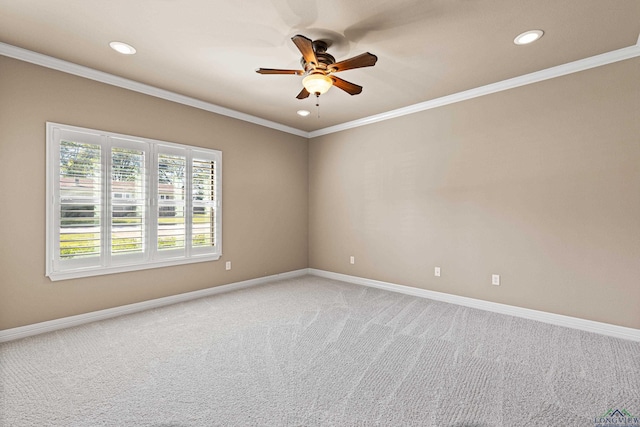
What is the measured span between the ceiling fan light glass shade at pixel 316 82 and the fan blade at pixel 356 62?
114 mm

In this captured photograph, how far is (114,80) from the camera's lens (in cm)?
353

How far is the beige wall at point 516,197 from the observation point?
9.92ft

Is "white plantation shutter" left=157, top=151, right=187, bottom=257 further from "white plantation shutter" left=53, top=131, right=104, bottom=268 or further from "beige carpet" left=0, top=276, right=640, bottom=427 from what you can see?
"beige carpet" left=0, top=276, right=640, bottom=427

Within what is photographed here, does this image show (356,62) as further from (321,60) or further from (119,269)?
(119,269)

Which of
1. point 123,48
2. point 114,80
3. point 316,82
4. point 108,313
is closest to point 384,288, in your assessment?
point 316,82

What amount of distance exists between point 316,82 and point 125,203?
8.61ft

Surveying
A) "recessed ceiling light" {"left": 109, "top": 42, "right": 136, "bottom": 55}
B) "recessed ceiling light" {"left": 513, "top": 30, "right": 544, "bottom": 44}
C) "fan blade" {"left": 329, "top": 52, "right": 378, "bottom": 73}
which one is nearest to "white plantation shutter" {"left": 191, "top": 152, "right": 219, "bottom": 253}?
"recessed ceiling light" {"left": 109, "top": 42, "right": 136, "bottom": 55}

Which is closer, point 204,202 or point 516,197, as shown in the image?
→ point 516,197

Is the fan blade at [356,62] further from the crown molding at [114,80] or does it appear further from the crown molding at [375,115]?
the crown molding at [114,80]

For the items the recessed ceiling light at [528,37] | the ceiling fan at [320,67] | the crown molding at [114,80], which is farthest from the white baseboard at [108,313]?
the recessed ceiling light at [528,37]

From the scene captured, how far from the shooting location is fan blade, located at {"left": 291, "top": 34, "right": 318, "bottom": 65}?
2314 mm

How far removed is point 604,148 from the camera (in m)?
3.09

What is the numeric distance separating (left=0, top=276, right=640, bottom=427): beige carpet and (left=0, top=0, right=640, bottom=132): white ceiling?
276 centimetres
